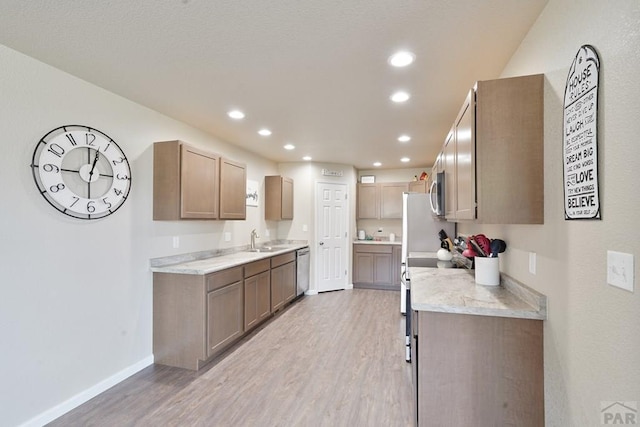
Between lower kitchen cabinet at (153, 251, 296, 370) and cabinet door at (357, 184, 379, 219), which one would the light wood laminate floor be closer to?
Answer: lower kitchen cabinet at (153, 251, 296, 370)

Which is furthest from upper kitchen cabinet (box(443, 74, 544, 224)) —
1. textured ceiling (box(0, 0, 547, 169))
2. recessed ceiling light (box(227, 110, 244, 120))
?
recessed ceiling light (box(227, 110, 244, 120))

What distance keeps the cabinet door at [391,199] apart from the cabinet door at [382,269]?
0.87 m

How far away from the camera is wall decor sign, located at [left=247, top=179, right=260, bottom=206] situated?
465 centimetres

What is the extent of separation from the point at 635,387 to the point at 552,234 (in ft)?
2.20

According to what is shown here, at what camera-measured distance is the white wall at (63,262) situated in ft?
6.23

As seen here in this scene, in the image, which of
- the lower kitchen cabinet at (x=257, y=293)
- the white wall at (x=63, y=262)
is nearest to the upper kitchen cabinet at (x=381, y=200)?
the lower kitchen cabinet at (x=257, y=293)

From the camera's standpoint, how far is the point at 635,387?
909 millimetres

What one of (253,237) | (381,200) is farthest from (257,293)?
(381,200)

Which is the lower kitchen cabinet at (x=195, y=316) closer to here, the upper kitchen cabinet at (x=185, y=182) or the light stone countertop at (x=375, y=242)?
the upper kitchen cabinet at (x=185, y=182)

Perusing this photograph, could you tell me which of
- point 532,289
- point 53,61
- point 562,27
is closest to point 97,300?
point 53,61

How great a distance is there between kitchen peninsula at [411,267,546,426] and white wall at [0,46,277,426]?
2.43 m

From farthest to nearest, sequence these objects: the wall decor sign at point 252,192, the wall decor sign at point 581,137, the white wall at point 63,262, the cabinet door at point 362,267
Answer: the cabinet door at point 362,267 → the wall decor sign at point 252,192 → the white wall at point 63,262 → the wall decor sign at point 581,137

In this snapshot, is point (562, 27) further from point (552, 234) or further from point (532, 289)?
point (532, 289)

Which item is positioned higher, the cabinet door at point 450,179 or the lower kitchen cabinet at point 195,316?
the cabinet door at point 450,179
